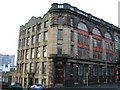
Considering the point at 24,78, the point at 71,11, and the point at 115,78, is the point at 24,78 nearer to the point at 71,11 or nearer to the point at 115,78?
the point at 71,11

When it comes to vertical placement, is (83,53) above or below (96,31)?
below

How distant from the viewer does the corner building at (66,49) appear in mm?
33172

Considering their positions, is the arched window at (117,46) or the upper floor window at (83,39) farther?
the arched window at (117,46)

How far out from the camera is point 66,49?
3341cm

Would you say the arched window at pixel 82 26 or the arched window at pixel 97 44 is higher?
the arched window at pixel 82 26

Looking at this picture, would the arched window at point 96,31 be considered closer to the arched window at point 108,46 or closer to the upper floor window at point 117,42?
the arched window at point 108,46

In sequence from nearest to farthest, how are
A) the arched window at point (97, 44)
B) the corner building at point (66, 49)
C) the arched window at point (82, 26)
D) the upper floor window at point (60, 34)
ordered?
the corner building at point (66, 49) < the upper floor window at point (60, 34) < the arched window at point (82, 26) < the arched window at point (97, 44)

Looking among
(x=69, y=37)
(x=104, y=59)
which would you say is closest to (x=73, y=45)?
(x=69, y=37)

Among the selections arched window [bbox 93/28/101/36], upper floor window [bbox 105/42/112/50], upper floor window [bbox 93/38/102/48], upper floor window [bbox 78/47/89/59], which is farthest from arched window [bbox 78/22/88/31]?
upper floor window [bbox 105/42/112/50]

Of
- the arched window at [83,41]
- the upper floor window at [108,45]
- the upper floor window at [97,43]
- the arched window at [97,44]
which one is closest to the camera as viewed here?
the arched window at [83,41]

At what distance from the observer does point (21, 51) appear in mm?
45594

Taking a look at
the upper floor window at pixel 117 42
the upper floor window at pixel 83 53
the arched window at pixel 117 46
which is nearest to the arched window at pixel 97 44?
the upper floor window at pixel 83 53

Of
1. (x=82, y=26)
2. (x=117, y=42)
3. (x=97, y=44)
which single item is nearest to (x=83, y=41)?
(x=82, y=26)

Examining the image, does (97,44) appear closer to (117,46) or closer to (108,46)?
(108,46)
